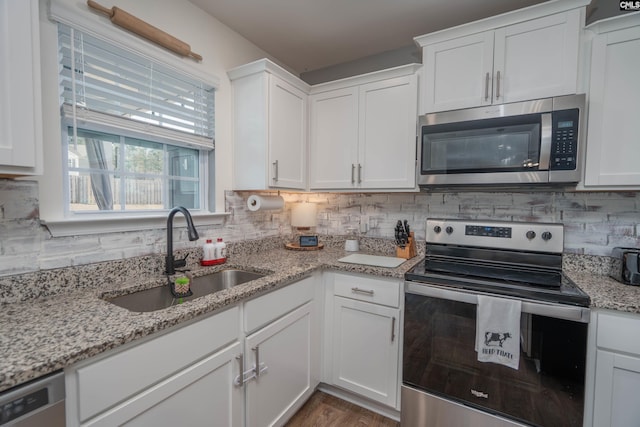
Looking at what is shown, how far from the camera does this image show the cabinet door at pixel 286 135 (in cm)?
196

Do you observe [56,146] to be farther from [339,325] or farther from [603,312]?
[603,312]

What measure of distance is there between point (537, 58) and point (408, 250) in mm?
1312

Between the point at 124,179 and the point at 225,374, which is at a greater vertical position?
the point at 124,179

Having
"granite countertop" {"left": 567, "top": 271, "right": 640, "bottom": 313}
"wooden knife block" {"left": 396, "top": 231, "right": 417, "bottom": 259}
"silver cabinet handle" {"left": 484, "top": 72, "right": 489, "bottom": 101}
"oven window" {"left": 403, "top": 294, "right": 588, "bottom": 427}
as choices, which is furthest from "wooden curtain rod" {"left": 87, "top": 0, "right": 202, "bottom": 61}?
"granite countertop" {"left": 567, "top": 271, "right": 640, "bottom": 313}

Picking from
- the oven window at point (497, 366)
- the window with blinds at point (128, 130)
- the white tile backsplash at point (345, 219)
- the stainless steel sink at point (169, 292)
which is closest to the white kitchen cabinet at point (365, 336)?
the oven window at point (497, 366)

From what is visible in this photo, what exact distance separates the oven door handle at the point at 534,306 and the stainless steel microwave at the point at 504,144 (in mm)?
634

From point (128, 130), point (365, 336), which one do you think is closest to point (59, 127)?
point (128, 130)

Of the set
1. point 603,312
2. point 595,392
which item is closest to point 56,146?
point 603,312

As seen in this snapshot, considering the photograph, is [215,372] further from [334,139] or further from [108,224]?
[334,139]

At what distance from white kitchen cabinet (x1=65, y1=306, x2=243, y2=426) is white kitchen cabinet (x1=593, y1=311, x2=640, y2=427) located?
158 cm

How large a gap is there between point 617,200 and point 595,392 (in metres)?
1.06

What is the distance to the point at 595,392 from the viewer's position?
1.26 m

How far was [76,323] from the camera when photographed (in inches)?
37.2

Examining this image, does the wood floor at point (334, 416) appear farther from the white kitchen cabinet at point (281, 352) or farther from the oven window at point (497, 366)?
the oven window at point (497, 366)
